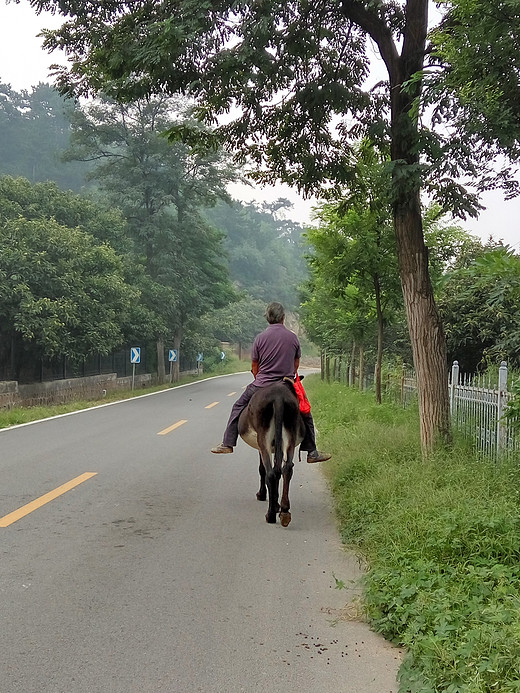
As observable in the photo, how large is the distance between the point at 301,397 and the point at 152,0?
5.28 m

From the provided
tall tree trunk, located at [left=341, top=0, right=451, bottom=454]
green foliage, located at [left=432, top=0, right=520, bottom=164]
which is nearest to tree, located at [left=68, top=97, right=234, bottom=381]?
tall tree trunk, located at [left=341, top=0, right=451, bottom=454]

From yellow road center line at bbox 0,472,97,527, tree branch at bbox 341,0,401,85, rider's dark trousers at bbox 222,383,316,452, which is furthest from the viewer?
tree branch at bbox 341,0,401,85

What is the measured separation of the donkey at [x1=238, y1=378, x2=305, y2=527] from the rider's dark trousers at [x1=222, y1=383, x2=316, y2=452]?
6.8 inches

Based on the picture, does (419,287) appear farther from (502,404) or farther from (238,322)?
(238,322)

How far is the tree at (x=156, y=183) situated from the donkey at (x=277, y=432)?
102 ft

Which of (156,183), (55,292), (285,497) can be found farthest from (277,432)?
(156,183)

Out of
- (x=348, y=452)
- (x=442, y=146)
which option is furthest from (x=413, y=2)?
(x=348, y=452)

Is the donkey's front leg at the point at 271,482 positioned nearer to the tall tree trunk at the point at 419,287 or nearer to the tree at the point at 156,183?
the tall tree trunk at the point at 419,287

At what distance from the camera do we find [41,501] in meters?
7.84

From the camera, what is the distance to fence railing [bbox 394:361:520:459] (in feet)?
28.6

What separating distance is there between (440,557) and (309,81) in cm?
718

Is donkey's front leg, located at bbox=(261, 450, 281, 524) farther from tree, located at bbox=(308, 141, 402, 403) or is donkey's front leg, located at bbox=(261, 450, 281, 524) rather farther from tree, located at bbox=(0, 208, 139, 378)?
tree, located at bbox=(0, 208, 139, 378)

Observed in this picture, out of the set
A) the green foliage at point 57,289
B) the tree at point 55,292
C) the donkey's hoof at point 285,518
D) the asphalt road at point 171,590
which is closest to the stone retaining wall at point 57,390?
the tree at point 55,292

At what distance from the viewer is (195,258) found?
4169 cm
